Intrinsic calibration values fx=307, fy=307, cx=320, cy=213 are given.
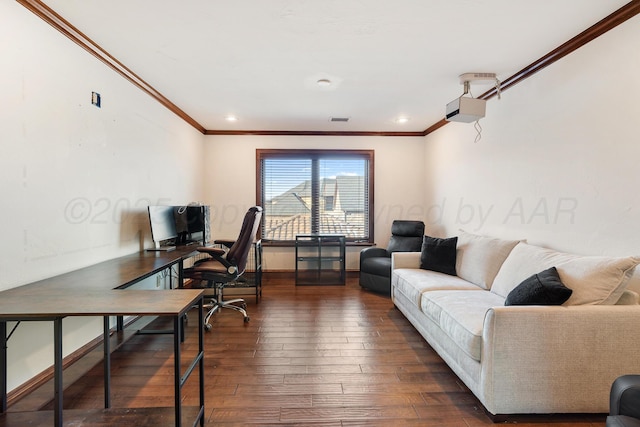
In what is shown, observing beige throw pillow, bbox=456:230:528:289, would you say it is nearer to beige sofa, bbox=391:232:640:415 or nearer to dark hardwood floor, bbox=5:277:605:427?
dark hardwood floor, bbox=5:277:605:427

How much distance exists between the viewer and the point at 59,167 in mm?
2203

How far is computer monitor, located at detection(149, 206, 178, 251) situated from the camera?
316 cm

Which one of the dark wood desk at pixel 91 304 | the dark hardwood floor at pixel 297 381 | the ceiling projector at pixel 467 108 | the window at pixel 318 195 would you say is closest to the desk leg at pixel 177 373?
the dark wood desk at pixel 91 304

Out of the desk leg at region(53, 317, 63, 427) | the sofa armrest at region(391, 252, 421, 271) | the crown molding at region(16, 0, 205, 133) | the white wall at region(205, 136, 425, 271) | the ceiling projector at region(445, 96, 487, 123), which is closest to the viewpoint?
the desk leg at region(53, 317, 63, 427)

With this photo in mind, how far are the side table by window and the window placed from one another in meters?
0.39

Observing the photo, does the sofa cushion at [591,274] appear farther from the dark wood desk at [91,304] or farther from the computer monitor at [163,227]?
the computer monitor at [163,227]

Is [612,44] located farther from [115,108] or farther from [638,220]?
[115,108]

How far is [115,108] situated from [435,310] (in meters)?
3.34

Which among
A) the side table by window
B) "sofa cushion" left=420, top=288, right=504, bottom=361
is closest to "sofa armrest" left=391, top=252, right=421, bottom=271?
"sofa cushion" left=420, top=288, right=504, bottom=361

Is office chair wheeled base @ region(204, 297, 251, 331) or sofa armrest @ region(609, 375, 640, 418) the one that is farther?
office chair wheeled base @ region(204, 297, 251, 331)

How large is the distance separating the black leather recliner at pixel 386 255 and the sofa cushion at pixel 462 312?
5.00 ft

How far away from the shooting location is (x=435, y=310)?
247 cm

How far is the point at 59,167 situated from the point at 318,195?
381 centimetres

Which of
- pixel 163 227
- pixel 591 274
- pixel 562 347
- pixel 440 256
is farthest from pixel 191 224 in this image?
pixel 591 274
